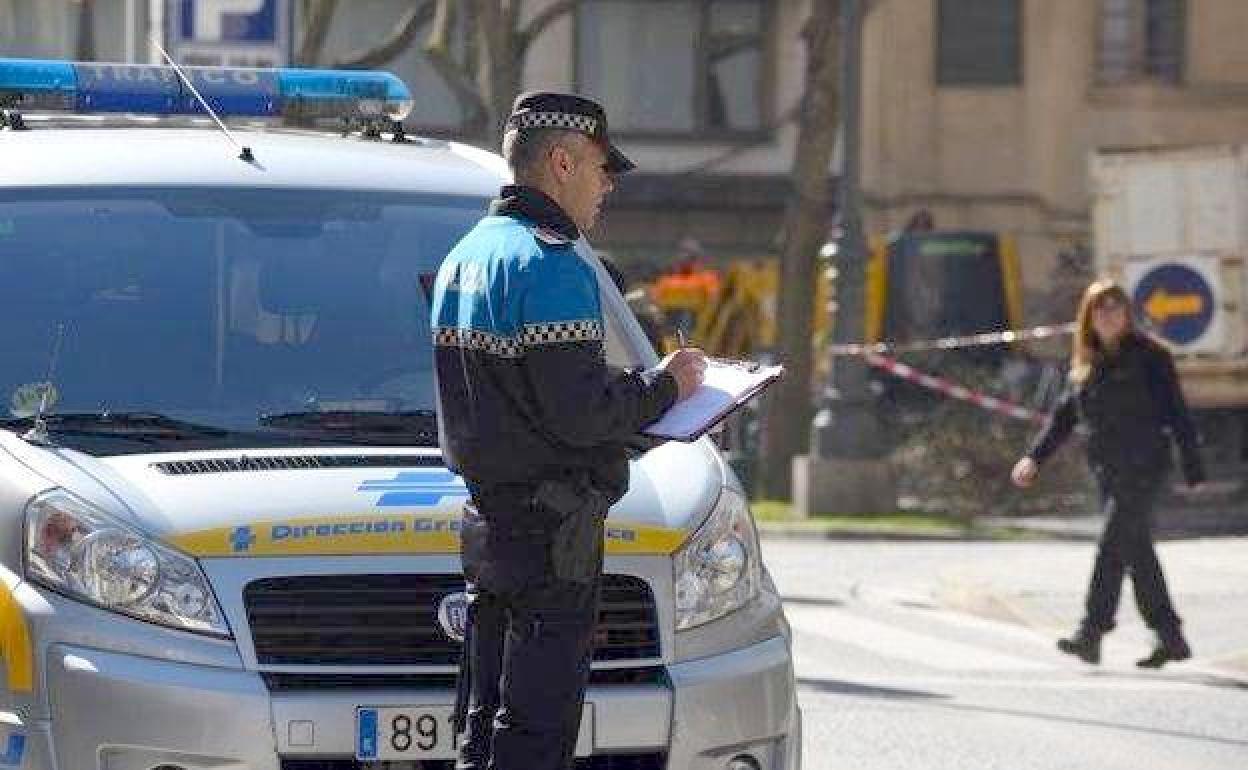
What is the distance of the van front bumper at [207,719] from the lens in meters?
6.27

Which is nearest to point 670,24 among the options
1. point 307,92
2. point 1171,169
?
point 1171,169

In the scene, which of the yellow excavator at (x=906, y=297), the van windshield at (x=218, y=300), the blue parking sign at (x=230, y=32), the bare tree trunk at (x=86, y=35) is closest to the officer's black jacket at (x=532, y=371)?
the van windshield at (x=218, y=300)

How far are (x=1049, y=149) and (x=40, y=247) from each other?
36.3m

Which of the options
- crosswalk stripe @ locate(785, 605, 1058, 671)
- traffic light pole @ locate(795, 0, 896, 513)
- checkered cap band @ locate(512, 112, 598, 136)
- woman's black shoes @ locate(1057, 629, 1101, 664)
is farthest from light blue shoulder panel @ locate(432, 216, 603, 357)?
traffic light pole @ locate(795, 0, 896, 513)

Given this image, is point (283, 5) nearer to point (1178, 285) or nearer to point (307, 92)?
point (307, 92)

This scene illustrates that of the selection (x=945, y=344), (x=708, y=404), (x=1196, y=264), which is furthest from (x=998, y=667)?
(x=945, y=344)

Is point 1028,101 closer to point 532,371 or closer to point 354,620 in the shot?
point 354,620

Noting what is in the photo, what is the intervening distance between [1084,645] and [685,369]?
793 centimetres

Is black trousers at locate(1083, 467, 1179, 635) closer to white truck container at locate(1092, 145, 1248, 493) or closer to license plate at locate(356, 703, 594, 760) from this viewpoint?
license plate at locate(356, 703, 594, 760)

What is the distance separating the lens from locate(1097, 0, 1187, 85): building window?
1688 inches

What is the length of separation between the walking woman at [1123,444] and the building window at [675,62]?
30.9 m

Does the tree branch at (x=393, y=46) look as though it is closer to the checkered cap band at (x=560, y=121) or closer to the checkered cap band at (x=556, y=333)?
the checkered cap band at (x=560, y=121)

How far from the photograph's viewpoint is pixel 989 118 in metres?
43.0

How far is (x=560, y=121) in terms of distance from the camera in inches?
243
